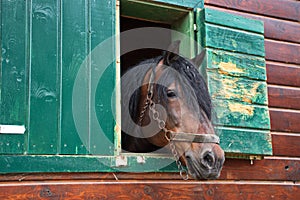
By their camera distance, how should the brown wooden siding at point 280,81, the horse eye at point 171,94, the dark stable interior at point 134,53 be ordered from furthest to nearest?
the dark stable interior at point 134,53 < the brown wooden siding at point 280,81 < the horse eye at point 171,94

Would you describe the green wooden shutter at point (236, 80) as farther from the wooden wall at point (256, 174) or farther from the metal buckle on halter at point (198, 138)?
the metal buckle on halter at point (198, 138)

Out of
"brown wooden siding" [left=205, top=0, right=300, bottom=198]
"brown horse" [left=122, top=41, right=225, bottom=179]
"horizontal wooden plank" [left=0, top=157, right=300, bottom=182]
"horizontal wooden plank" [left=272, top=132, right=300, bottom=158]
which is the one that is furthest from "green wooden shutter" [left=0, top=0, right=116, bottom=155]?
"horizontal wooden plank" [left=272, top=132, right=300, bottom=158]

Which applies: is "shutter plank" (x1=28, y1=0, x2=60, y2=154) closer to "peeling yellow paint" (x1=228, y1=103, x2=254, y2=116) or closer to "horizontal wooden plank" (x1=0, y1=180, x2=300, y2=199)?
"horizontal wooden plank" (x1=0, y1=180, x2=300, y2=199)

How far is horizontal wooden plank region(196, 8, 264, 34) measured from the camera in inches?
116

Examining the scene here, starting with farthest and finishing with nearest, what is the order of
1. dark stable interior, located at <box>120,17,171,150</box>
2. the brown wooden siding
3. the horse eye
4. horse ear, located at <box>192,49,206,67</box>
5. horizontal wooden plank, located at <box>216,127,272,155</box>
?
1. dark stable interior, located at <box>120,17,171,150</box>
2. the brown wooden siding
3. horizontal wooden plank, located at <box>216,127,272,155</box>
4. horse ear, located at <box>192,49,206,67</box>
5. the horse eye

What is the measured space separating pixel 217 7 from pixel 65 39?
1332 mm

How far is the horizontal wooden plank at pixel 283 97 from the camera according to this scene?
335 centimetres

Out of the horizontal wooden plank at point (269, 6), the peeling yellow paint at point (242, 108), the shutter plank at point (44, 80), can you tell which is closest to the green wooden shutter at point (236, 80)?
the peeling yellow paint at point (242, 108)

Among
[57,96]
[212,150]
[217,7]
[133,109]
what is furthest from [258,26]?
[57,96]

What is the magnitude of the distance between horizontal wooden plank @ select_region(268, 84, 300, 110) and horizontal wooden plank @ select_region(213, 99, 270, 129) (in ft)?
1.15

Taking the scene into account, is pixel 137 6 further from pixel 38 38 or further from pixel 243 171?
pixel 243 171

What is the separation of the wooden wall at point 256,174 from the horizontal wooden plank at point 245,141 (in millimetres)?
186

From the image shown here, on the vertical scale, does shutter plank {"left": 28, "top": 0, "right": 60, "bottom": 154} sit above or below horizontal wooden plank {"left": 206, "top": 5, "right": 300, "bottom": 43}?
below

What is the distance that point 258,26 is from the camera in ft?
10.4
